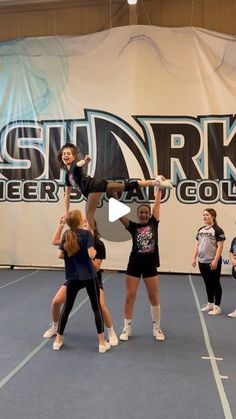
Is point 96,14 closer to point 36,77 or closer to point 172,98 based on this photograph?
point 36,77

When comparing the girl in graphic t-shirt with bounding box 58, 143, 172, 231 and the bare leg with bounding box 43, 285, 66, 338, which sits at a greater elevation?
the girl in graphic t-shirt with bounding box 58, 143, 172, 231

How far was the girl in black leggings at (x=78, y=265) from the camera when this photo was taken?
3.66 m

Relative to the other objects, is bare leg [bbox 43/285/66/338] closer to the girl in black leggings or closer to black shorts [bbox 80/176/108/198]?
the girl in black leggings

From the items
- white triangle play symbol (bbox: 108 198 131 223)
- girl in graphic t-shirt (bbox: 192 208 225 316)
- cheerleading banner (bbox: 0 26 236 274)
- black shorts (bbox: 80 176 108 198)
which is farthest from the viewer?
cheerleading banner (bbox: 0 26 236 274)

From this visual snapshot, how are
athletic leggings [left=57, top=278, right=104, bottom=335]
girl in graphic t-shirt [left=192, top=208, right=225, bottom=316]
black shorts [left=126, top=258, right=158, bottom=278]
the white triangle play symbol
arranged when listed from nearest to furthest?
athletic leggings [left=57, top=278, right=104, bottom=335], the white triangle play symbol, black shorts [left=126, top=258, right=158, bottom=278], girl in graphic t-shirt [left=192, top=208, right=225, bottom=316]

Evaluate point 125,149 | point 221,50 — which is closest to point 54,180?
point 125,149

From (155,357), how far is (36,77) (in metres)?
6.58

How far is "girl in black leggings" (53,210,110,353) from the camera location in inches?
144

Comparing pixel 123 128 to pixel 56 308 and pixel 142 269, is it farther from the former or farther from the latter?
pixel 56 308

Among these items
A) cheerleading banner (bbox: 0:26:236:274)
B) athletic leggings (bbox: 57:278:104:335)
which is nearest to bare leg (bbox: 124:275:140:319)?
athletic leggings (bbox: 57:278:104:335)

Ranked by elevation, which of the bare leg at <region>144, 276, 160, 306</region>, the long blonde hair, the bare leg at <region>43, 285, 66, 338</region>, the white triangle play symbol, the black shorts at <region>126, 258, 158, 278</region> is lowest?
the bare leg at <region>43, 285, 66, 338</region>

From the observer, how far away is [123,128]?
8.14 metres

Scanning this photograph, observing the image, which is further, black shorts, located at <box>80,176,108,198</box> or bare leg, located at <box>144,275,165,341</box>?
bare leg, located at <box>144,275,165,341</box>

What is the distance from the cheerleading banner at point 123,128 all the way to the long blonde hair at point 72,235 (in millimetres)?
4287
